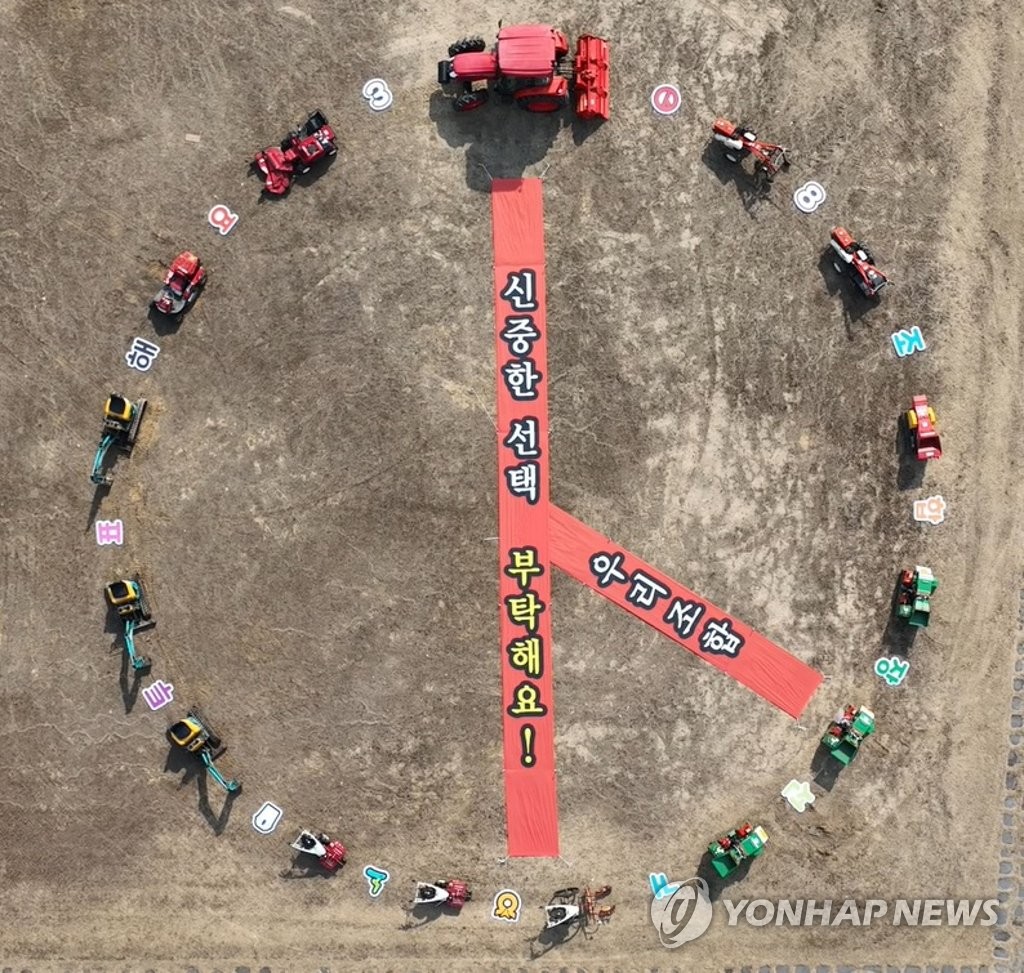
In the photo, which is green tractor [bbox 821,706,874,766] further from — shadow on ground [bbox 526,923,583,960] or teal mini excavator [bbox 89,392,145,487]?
teal mini excavator [bbox 89,392,145,487]

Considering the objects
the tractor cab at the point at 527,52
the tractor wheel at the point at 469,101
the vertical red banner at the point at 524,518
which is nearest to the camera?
the tractor cab at the point at 527,52

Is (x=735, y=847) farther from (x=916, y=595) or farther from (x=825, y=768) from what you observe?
→ (x=916, y=595)

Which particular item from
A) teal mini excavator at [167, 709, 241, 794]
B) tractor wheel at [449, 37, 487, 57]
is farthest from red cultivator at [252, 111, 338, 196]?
teal mini excavator at [167, 709, 241, 794]

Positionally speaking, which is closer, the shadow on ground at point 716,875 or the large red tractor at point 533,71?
the large red tractor at point 533,71

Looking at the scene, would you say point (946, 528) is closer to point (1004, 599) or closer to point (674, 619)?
point (1004, 599)

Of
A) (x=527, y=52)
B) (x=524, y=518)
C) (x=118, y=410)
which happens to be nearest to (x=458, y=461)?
(x=524, y=518)

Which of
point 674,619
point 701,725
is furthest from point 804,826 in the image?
point 674,619

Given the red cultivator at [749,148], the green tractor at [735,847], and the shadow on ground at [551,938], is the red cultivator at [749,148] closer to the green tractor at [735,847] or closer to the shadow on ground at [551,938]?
the green tractor at [735,847]

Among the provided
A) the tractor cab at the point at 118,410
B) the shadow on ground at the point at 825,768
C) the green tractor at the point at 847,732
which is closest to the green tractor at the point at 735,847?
the shadow on ground at the point at 825,768
